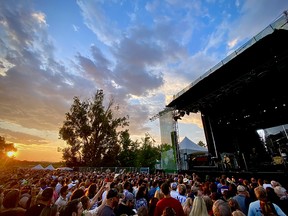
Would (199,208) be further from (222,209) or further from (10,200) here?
(10,200)

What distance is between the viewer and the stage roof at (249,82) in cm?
735

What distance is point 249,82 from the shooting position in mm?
9039

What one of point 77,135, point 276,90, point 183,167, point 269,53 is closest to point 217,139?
point 183,167

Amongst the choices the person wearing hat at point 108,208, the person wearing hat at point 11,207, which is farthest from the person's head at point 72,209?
the person wearing hat at point 11,207

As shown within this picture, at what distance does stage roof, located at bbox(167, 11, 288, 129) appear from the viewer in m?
7.35

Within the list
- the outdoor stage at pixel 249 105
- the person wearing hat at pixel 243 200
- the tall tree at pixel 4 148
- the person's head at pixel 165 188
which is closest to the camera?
the person's head at pixel 165 188

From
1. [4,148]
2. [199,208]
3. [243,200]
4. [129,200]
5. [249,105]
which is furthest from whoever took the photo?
Result: [4,148]

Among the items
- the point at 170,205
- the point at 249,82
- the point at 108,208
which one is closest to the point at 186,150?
the point at 249,82

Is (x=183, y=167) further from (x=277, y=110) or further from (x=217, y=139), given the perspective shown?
(x=277, y=110)

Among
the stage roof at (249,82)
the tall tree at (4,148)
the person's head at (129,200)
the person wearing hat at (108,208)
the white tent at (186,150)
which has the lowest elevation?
the person's head at (129,200)

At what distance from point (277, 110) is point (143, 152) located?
34.6 metres

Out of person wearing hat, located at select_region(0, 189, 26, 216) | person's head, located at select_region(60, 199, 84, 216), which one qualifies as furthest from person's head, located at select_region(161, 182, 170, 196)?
person wearing hat, located at select_region(0, 189, 26, 216)

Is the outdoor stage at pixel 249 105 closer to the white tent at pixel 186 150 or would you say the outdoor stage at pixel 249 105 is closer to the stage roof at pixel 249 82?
the stage roof at pixel 249 82

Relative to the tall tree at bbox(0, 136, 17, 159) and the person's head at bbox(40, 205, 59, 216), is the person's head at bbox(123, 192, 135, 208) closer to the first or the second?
the person's head at bbox(40, 205, 59, 216)
